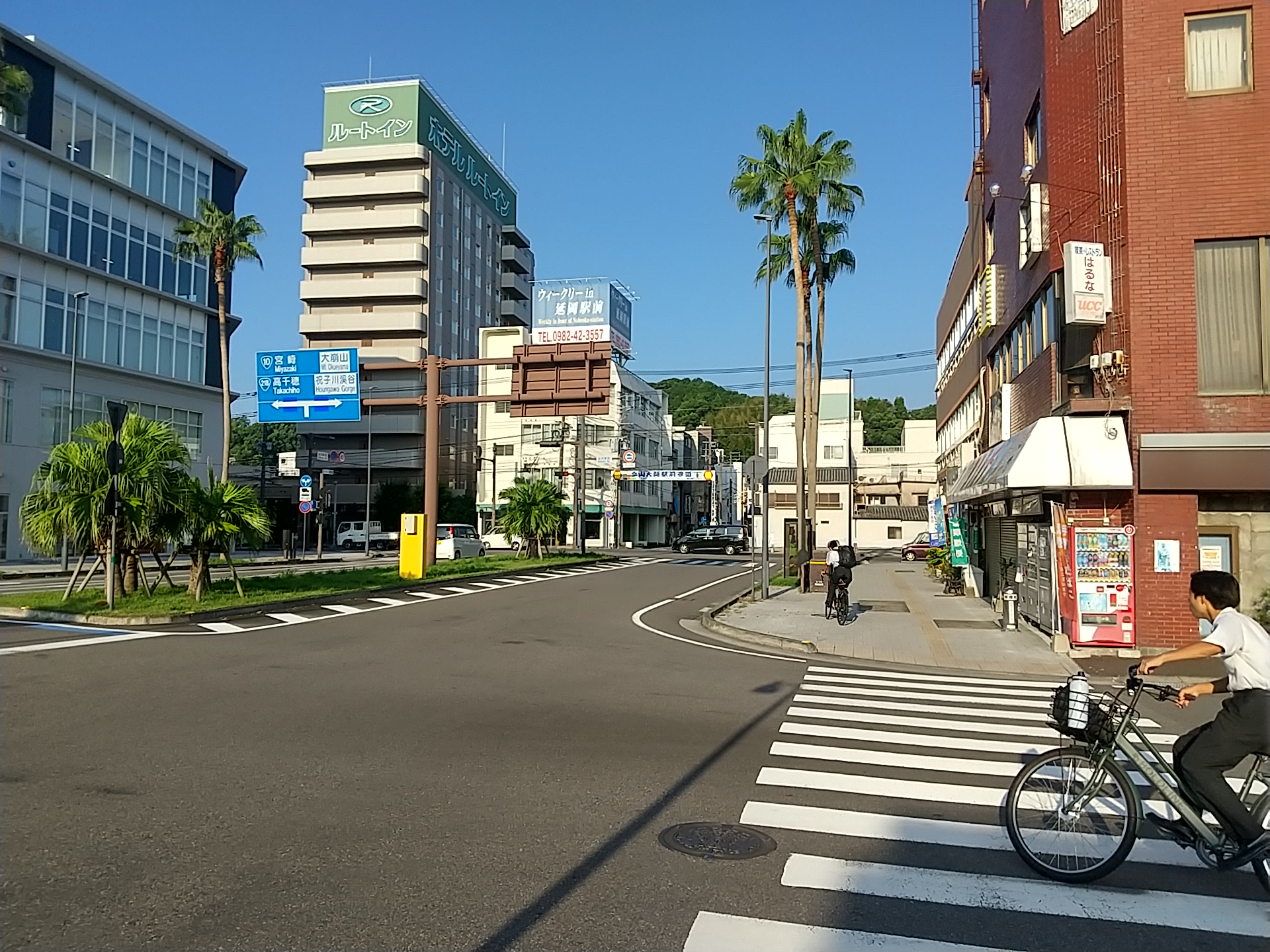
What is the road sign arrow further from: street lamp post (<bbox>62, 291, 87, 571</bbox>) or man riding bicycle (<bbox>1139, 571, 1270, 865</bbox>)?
man riding bicycle (<bbox>1139, 571, 1270, 865</bbox>)

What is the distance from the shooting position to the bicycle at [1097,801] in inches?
198

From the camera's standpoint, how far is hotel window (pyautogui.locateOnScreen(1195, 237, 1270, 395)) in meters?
14.0

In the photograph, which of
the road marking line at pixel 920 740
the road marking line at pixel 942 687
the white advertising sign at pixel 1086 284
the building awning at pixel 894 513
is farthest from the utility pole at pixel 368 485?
the road marking line at pixel 920 740

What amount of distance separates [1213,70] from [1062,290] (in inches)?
151

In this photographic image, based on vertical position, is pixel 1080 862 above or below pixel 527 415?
below

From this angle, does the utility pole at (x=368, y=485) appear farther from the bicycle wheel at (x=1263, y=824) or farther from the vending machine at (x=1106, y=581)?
the bicycle wheel at (x=1263, y=824)

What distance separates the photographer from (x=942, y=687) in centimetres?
1212

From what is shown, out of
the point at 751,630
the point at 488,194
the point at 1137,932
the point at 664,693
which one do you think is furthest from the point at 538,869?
the point at 488,194

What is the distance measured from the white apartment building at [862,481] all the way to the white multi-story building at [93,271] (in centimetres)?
4010

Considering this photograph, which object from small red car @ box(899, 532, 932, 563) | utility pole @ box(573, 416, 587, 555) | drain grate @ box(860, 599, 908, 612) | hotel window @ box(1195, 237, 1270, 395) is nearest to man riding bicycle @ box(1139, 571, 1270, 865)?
hotel window @ box(1195, 237, 1270, 395)

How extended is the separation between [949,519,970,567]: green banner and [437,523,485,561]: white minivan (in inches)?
894

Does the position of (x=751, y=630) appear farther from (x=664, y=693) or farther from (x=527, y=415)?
(x=527, y=415)

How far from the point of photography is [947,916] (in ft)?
15.3

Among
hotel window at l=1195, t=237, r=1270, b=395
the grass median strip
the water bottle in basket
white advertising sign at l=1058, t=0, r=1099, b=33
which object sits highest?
white advertising sign at l=1058, t=0, r=1099, b=33
